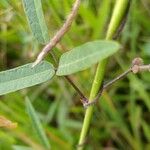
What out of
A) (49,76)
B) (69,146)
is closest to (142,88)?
(69,146)

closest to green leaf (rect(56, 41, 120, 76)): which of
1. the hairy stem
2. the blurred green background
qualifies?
the hairy stem

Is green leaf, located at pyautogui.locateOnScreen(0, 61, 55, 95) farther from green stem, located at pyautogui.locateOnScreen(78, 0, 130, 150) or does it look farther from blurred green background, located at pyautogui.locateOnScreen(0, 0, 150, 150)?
blurred green background, located at pyautogui.locateOnScreen(0, 0, 150, 150)

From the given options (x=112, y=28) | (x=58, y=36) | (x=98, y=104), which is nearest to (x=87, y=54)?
(x=58, y=36)

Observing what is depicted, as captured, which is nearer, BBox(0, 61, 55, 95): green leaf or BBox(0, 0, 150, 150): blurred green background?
BBox(0, 61, 55, 95): green leaf

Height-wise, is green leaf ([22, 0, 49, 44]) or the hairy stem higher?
green leaf ([22, 0, 49, 44])

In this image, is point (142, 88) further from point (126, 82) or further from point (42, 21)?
point (42, 21)

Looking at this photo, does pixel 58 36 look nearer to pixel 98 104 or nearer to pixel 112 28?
pixel 112 28

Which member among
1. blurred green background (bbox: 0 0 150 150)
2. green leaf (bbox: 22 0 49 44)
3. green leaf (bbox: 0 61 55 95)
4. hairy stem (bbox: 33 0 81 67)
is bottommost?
Result: blurred green background (bbox: 0 0 150 150)
